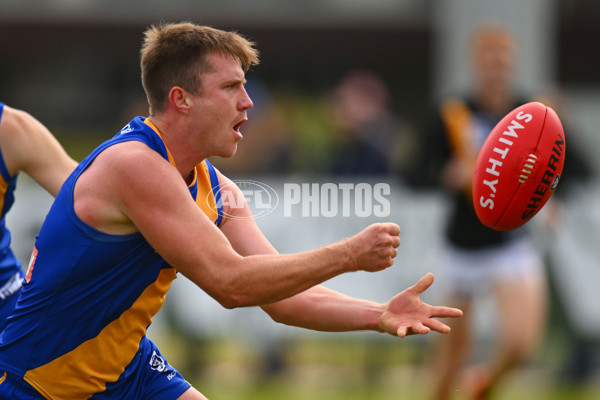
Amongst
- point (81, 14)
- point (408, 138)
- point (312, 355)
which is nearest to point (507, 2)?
point (408, 138)

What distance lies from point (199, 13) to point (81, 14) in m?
2.70

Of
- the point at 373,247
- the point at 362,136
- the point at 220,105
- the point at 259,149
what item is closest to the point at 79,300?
the point at 220,105

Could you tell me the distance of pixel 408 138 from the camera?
60.7ft

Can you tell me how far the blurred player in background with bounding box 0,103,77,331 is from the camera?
4289mm

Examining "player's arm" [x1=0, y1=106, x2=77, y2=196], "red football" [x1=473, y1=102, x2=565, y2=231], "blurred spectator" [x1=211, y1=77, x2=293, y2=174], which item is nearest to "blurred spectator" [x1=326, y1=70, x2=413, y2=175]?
"blurred spectator" [x1=211, y1=77, x2=293, y2=174]

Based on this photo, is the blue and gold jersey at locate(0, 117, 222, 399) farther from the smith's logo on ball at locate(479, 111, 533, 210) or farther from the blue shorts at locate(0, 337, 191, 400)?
the smith's logo on ball at locate(479, 111, 533, 210)

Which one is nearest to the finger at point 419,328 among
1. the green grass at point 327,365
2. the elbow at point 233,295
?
the elbow at point 233,295

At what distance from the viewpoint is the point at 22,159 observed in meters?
4.31

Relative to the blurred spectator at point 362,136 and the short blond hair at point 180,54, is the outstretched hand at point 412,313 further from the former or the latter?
the blurred spectator at point 362,136

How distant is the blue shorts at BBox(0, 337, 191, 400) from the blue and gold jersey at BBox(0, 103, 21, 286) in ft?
2.88

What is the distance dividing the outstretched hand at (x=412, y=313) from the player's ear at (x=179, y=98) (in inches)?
41.6

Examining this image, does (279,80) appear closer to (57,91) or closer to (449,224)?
(57,91)

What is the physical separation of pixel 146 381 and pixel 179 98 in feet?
3.80

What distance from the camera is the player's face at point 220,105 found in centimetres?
357
